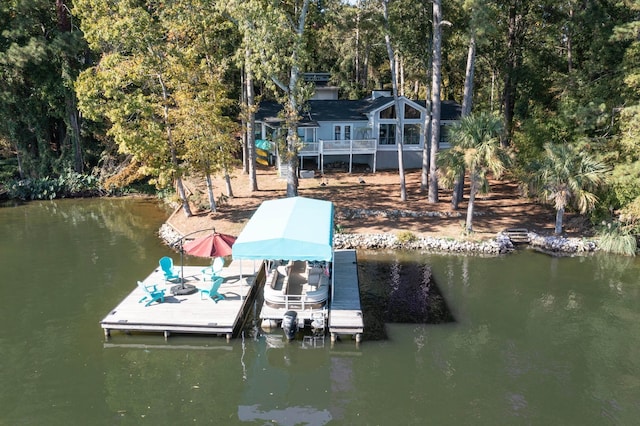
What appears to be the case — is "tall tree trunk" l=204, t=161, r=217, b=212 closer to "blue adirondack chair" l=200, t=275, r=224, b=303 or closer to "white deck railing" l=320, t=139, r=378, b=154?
"blue adirondack chair" l=200, t=275, r=224, b=303

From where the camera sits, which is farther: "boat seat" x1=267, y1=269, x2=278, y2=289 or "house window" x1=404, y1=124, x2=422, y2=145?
"house window" x1=404, y1=124, x2=422, y2=145

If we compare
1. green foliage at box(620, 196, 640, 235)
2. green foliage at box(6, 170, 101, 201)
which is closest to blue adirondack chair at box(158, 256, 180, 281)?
green foliage at box(620, 196, 640, 235)

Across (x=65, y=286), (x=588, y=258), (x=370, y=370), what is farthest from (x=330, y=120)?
(x=370, y=370)

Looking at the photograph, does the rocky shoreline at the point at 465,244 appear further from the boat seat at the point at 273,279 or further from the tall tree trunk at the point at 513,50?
the tall tree trunk at the point at 513,50

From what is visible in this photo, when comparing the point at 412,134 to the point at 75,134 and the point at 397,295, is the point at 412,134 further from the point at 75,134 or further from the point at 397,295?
the point at 75,134

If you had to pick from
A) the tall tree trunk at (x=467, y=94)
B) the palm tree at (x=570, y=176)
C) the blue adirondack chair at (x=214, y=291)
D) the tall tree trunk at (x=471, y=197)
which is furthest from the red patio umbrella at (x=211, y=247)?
the palm tree at (x=570, y=176)

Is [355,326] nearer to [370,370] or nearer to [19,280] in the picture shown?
[370,370]

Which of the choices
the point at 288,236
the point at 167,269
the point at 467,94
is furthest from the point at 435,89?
the point at 167,269
